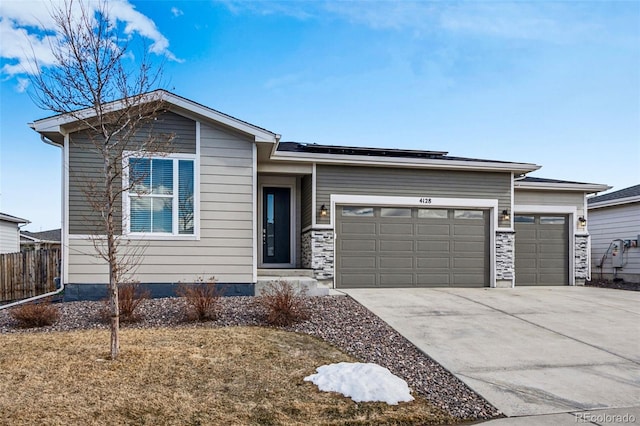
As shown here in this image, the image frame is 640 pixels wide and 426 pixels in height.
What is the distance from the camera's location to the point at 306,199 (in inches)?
441

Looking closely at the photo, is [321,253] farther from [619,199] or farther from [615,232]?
[615,232]

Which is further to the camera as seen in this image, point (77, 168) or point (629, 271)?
point (629, 271)

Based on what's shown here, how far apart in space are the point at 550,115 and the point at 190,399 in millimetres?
13296

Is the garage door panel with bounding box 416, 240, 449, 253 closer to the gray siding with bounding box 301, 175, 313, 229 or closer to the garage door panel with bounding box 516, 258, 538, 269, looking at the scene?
the garage door panel with bounding box 516, 258, 538, 269

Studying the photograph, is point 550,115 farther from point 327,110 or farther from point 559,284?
point 327,110

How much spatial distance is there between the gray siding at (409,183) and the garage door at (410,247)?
0.47 m

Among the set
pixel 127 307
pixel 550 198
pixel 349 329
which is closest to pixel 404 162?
pixel 550 198

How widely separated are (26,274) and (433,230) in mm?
11935

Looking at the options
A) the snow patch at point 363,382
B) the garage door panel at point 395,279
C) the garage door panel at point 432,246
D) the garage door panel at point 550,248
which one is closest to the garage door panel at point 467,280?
the garage door panel at point 432,246

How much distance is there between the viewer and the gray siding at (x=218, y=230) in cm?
859

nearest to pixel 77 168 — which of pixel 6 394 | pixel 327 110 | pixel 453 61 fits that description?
pixel 6 394

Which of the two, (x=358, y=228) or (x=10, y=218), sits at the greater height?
(x=10, y=218)

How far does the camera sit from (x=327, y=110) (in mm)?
14266

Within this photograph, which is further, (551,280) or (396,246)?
(551,280)
